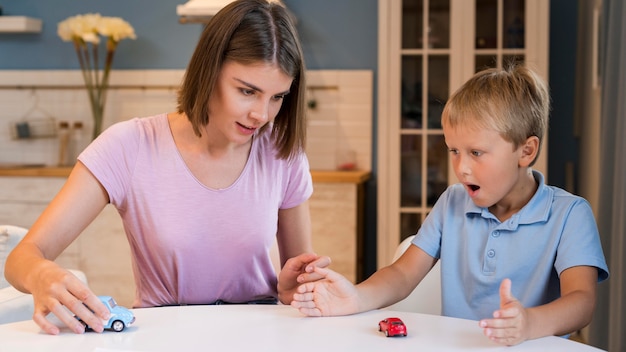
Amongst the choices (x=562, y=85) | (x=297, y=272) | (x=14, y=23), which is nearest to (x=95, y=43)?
(x=14, y=23)

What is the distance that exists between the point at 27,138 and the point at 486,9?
280cm

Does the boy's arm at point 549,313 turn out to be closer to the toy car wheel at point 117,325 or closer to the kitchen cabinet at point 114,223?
the toy car wheel at point 117,325

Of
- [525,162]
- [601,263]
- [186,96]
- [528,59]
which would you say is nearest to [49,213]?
[186,96]

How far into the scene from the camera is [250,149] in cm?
210

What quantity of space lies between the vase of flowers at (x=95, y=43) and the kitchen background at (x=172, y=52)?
10cm

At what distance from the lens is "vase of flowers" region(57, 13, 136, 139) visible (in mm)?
4766

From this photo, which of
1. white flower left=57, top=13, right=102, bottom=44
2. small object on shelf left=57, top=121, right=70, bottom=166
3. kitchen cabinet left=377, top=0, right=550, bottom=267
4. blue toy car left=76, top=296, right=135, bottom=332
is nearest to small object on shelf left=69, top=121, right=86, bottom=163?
small object on shelf left=57, top=121, right=70, bottom=166

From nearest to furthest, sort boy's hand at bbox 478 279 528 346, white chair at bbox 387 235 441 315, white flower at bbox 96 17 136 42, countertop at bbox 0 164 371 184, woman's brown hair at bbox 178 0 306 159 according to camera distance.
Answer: boy's hand at bbox 478 279 528 346, woman's brown hair at bbox 178 0 306 159, white chair at bbox 387 235 441 315, countertop at bbox 0 164 371 184, white flower at bbox 96 17 136 42

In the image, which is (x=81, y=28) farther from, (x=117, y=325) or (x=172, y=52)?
(x=117, y=325)

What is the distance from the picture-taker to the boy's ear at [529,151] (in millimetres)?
1833

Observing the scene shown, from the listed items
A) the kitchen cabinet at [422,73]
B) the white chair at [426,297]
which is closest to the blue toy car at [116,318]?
the white chair at [426,297]

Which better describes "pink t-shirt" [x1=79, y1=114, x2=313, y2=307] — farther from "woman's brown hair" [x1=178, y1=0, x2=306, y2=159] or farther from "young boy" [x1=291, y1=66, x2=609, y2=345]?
"young boy" [x1=291, y1=66, x2=609, y2=345]

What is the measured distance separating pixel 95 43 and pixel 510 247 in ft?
12.1

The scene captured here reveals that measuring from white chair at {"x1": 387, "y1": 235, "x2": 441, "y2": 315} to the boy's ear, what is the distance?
41 cm
